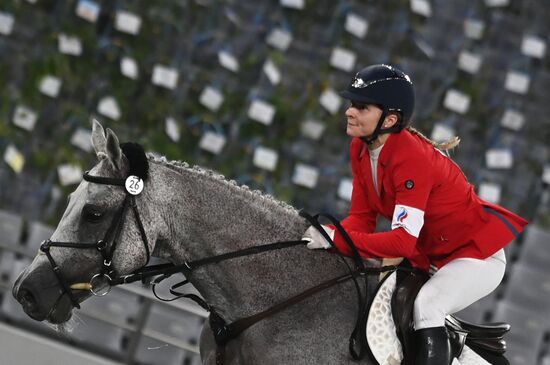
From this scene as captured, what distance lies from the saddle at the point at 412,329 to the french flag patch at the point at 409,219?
0.66 ft

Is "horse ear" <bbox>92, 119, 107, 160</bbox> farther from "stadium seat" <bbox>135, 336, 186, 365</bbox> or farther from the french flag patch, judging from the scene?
"stadium seat" <bbox>135, 336, 186, 365</bbox>

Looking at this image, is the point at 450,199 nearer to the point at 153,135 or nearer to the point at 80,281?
the point at 80,281

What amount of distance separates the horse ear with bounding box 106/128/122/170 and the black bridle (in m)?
0.05

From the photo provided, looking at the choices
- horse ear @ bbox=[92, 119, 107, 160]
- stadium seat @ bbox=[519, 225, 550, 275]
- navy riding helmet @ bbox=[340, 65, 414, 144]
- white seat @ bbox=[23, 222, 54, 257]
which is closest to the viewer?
horse ear @ bbox=[92, 119, 107, 160]

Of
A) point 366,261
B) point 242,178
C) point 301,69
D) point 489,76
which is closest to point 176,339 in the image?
point 242,178

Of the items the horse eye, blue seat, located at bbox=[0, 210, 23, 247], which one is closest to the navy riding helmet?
the horse eye

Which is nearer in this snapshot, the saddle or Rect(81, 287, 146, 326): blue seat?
the saddle

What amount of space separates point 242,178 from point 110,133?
138 inches

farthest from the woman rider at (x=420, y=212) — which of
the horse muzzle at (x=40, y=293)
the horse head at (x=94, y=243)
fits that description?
the horse muzzle at (x=40, y=293)

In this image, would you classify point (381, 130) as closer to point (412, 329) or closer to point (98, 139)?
point (412, 329)

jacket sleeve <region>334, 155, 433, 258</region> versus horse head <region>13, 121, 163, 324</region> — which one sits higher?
jacket sleeve <region>334, 155, 433, 258</region>

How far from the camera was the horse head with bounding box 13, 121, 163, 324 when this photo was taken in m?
2.70

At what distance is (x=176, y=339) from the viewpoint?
5.84 meters

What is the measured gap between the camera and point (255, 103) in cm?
618
